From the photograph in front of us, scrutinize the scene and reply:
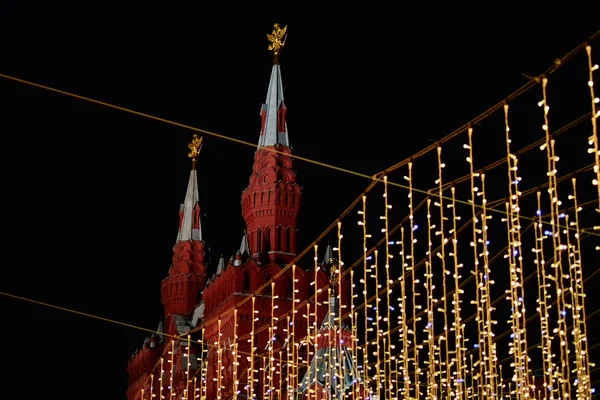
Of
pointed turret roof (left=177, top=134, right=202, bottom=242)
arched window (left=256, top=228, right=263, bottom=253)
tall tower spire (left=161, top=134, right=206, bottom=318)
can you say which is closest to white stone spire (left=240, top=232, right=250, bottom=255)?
arched window (left=256, top=228, right=263, bottom=253)

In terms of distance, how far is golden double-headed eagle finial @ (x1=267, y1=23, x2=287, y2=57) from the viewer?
1231 inches

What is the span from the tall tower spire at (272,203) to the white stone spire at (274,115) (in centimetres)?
3

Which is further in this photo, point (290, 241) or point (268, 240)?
point (290, 241)

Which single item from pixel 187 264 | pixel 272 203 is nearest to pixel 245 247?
pixel 272 203

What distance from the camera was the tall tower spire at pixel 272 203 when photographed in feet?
95.0

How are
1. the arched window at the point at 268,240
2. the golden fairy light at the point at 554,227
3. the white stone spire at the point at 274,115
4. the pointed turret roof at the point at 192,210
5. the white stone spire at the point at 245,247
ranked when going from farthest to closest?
the pointed turret roof at the point at 192,210
the white stone spire at the point at 274,115
the arched window at the point at 268,240
the white stone spire at the point at 245,247
the golden fairy light at the point at 554,227

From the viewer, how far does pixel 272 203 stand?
29.3m

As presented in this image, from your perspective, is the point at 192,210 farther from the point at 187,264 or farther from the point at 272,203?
the point at 272,203

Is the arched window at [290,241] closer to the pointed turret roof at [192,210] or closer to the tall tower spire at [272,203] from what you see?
the tall tower spire at [272,203]

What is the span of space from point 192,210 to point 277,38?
8195mm

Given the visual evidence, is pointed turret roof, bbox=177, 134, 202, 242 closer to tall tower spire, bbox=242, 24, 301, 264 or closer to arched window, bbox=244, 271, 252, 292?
tall tower spire, bbox=242, 24, 301, 264

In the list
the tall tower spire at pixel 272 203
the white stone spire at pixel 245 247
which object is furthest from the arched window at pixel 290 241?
the white stone spire at pixel 245 247

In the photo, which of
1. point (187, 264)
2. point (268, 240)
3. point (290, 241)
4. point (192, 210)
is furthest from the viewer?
point (192, 210)

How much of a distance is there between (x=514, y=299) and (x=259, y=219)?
21.8 m
